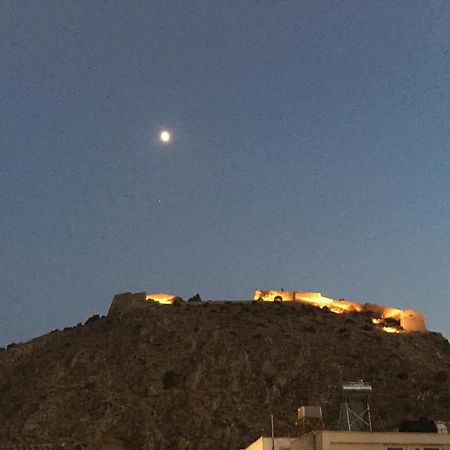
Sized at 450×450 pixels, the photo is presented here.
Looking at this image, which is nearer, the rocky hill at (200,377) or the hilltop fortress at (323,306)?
the rocky hill at (200,377)

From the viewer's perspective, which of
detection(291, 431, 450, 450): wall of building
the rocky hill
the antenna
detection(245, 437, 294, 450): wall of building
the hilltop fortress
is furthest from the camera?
the hilltop fortress

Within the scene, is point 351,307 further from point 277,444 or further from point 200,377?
point 277,444

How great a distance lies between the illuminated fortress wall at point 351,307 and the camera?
3383 inches

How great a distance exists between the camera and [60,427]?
58375mm

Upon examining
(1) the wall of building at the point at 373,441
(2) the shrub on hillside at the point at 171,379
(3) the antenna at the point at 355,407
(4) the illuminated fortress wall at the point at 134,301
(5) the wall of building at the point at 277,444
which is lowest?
(1) the wall of building at the point at 373,441

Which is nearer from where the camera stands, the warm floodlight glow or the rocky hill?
the rocky hill

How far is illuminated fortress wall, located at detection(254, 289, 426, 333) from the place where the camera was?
282ft

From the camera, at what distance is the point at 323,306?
304ft

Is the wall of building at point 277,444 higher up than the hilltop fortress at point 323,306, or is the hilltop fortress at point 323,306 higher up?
the hilltop fortress at point 323,306

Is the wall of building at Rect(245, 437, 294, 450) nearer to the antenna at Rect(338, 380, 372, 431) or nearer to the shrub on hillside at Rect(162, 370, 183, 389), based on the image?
the antenna at Rect(338, 380, 372, 431)

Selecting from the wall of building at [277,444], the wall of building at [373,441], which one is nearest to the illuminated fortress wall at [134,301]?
the wall of building at [277,444]

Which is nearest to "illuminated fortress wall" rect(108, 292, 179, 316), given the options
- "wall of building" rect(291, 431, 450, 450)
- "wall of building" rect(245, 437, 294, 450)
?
"wall of building" rect(245, 437, 294, 450)

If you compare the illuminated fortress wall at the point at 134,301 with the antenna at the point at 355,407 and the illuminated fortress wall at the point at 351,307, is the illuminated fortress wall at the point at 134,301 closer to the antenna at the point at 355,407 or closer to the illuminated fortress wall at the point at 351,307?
the illuminated fortress wall at the point at 351,307

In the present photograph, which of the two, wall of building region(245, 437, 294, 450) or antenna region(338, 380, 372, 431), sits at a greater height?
antenna region(338, 380, 372, 431)
